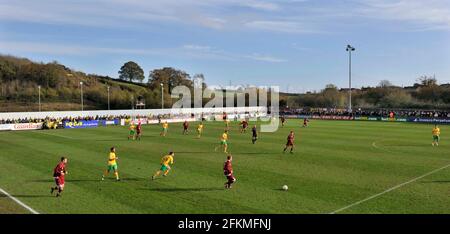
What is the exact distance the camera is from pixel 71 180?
18.8 metres

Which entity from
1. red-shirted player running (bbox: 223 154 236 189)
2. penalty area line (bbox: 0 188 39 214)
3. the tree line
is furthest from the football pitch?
the tree line

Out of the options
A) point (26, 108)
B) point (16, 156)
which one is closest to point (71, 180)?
point (16, 156)

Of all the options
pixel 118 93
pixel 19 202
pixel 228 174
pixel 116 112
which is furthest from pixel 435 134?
pixel 118 93

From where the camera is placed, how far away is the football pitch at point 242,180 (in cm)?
1438

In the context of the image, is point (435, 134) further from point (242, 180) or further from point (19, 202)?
point (19, 202)

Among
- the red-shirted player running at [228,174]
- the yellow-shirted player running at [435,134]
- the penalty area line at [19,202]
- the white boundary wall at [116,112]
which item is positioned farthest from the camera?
the white boundary wall at [116,112]

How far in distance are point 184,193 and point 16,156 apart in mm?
16329

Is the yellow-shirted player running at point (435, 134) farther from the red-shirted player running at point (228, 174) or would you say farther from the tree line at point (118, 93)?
the tree line at point (118, 93)

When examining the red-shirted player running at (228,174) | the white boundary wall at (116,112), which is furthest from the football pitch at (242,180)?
the white boundary wall at (116,112)

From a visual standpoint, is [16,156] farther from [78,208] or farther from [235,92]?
[235,92]

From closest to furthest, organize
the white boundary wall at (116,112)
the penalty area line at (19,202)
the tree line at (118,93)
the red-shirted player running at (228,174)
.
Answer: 1. the penalty area line at (19,202)
2. the red-shirted player running at (228,174)
3. the white boundary wall at (116,112)
4. the tree line at (118,93)

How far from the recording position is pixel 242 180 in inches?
736

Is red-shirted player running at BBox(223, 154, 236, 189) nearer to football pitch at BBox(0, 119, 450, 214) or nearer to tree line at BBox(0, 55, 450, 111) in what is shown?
football pitch at BBox(0, 119, 450, 214)

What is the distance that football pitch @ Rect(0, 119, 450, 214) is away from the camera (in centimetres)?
1438
